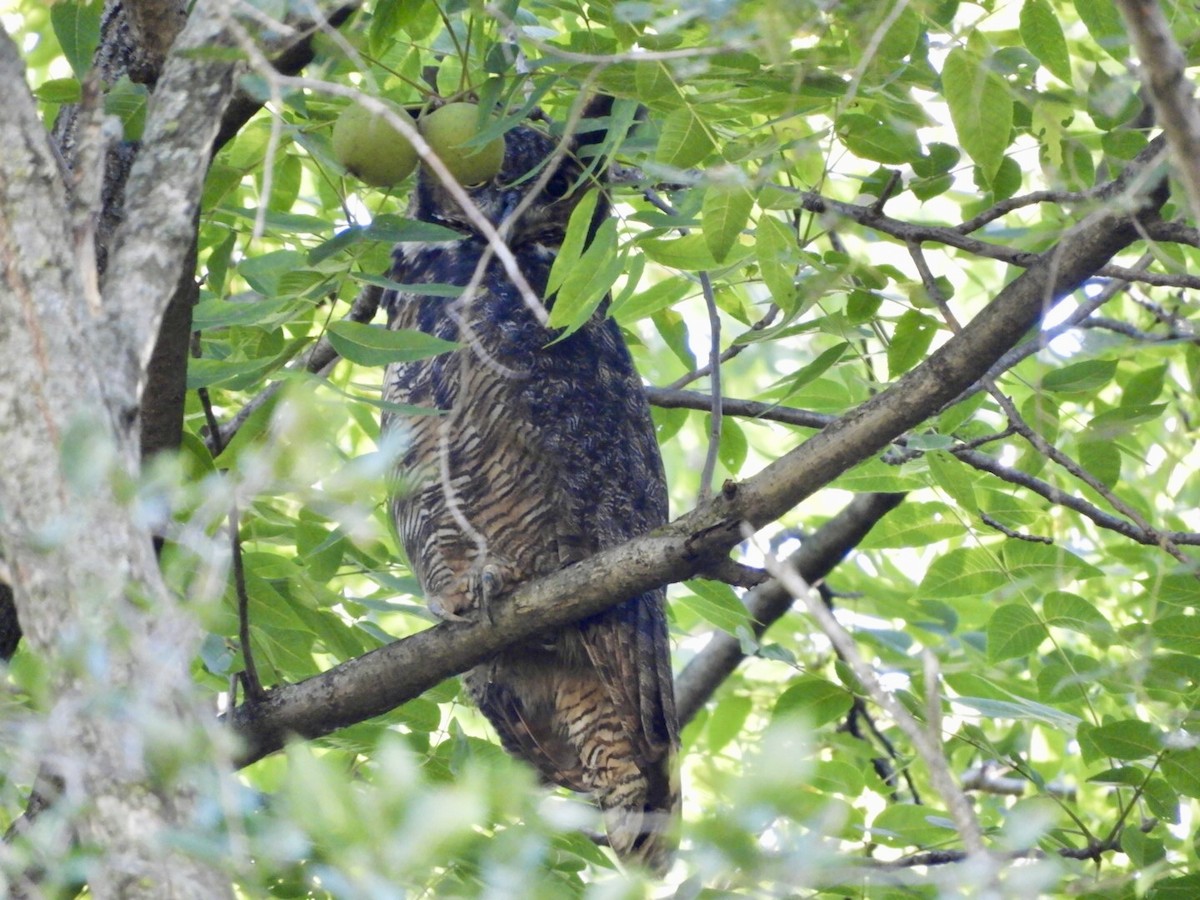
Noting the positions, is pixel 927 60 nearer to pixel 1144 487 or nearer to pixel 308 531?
pixel 308 531

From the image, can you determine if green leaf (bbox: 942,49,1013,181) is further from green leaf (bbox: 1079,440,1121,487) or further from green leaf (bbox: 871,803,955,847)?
green leaf (bbox: 871,803,955,847)

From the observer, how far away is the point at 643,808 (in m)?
2.45

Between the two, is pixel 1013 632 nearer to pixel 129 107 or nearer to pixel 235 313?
pixel 235 313

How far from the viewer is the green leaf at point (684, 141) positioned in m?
1.71

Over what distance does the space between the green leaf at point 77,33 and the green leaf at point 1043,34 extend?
1294 mm

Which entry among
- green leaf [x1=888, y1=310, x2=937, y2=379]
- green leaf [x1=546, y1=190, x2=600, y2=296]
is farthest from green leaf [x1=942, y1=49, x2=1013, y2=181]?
green leaf [x1=546, y1=190, x2=600, y2=296]

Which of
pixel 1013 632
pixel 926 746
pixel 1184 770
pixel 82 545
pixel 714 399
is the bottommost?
pixel 1184 770

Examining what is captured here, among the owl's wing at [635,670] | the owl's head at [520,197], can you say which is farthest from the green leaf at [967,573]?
the owl's head at [520,197]

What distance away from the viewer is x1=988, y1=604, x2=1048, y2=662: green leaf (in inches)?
86.0

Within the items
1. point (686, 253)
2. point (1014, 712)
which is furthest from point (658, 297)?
point (1014, 712)

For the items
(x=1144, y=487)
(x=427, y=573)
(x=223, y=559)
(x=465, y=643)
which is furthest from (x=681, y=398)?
(x=223, y=559)

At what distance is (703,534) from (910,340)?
53cm

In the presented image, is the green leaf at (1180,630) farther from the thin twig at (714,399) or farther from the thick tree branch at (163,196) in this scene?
the thick tree branch at (163,196)

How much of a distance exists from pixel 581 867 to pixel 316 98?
4.27 feet
